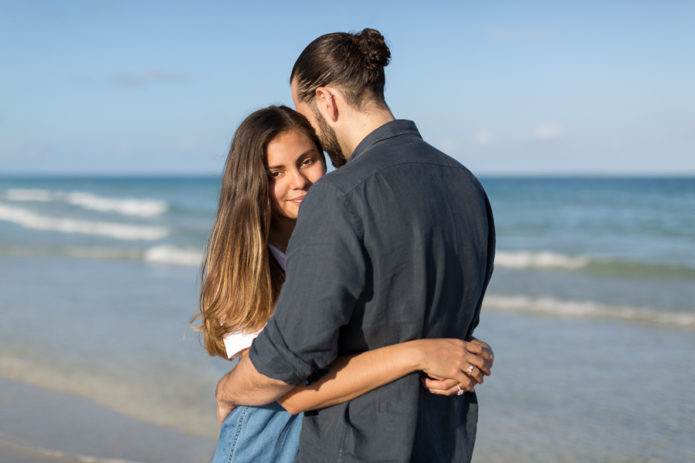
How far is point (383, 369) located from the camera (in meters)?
1.64

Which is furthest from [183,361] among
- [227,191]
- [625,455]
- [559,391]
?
[227,191]

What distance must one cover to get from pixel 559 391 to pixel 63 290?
7.01 meters

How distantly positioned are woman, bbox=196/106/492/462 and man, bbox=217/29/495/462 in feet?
0.32

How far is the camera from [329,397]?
1712mm

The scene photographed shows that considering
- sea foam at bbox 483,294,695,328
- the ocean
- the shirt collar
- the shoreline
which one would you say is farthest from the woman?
sea foam at bbox 483,294,695,328

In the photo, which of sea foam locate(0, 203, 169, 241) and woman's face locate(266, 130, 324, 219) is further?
sea foam locate(0, 203, 169, 241)

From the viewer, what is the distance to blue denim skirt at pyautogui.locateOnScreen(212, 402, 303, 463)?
2.04 meters

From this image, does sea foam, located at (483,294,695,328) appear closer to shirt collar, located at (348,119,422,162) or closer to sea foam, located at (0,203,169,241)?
shirt collar, located at (348,119,422,162)

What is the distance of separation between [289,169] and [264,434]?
2.91 ft

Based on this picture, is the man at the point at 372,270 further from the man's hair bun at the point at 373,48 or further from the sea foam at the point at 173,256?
the sea foam at the point at 173,256

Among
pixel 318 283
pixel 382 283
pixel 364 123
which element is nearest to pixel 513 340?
pixel 364 123

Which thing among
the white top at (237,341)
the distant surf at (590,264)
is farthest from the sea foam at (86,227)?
the white top at (237,341)

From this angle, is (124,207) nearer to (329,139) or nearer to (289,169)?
(289,169)

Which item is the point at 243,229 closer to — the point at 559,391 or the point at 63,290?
the point at 559,391
